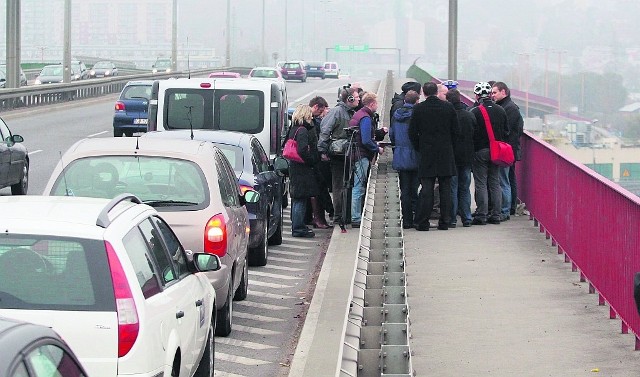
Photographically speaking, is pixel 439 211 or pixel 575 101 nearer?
pixel 439 211

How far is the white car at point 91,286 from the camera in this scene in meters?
6.49

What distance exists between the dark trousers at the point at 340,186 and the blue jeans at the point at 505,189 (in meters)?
1.89

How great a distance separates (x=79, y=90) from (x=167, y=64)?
A: 49665 mm

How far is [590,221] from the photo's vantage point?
12523 millimetres

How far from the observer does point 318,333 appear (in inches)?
448

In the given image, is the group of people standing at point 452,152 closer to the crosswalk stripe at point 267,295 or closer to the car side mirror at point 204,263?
the crosswalk stripe at point 267,295

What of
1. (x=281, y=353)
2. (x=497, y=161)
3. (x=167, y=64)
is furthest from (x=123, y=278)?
(x=167, y=64)

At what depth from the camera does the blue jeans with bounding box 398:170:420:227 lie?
55.7 feet

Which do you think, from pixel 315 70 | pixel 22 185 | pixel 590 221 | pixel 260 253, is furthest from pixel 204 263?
pixel 315 70

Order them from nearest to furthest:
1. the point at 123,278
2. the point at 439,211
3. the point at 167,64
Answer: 1. the point at 123,278
2. the point at 439,211
3. the point at 167,64

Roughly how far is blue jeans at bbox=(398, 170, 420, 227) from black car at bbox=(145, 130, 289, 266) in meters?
1.64

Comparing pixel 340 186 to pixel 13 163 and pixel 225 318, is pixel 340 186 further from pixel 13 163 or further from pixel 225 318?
pixel 225 318

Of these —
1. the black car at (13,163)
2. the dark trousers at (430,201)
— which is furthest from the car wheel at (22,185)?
the dark trousers at (430,201)

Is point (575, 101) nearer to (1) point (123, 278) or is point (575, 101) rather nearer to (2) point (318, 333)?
(2) point (318, 333)
